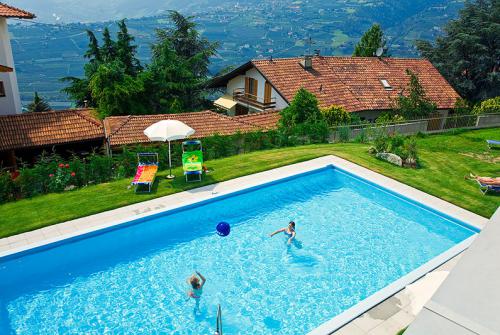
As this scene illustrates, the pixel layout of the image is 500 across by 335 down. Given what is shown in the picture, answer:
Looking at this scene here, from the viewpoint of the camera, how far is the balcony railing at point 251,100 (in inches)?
1257

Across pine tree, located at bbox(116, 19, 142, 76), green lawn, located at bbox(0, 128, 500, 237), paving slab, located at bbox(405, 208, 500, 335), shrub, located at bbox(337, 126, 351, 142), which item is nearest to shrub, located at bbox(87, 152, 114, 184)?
green lawn, located at bbox(0, 128, 500, 237)

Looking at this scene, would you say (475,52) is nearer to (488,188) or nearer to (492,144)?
(492,144)

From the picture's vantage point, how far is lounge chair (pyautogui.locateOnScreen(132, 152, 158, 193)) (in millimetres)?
15355

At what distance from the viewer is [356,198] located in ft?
A: 54.2

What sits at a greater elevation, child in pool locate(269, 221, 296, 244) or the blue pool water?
child in pool locate(269, 221, 296, 244)

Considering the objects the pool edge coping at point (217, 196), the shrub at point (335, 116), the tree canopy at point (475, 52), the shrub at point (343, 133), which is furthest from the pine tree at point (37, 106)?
the tree canopy at point (475, 52)

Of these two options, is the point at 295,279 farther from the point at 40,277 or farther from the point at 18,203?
the point at 18,203

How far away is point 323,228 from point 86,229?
811 cm

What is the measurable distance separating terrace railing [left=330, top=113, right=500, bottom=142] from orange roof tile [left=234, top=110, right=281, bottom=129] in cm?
470

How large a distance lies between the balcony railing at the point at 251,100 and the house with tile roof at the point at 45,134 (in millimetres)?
12976

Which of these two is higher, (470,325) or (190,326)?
(470,325)

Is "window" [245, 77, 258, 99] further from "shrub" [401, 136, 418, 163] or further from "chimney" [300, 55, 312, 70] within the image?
Result: "shrub" [401, 136, 418, 163]

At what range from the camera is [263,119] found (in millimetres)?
26609

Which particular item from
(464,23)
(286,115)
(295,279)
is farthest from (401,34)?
(295,279)
